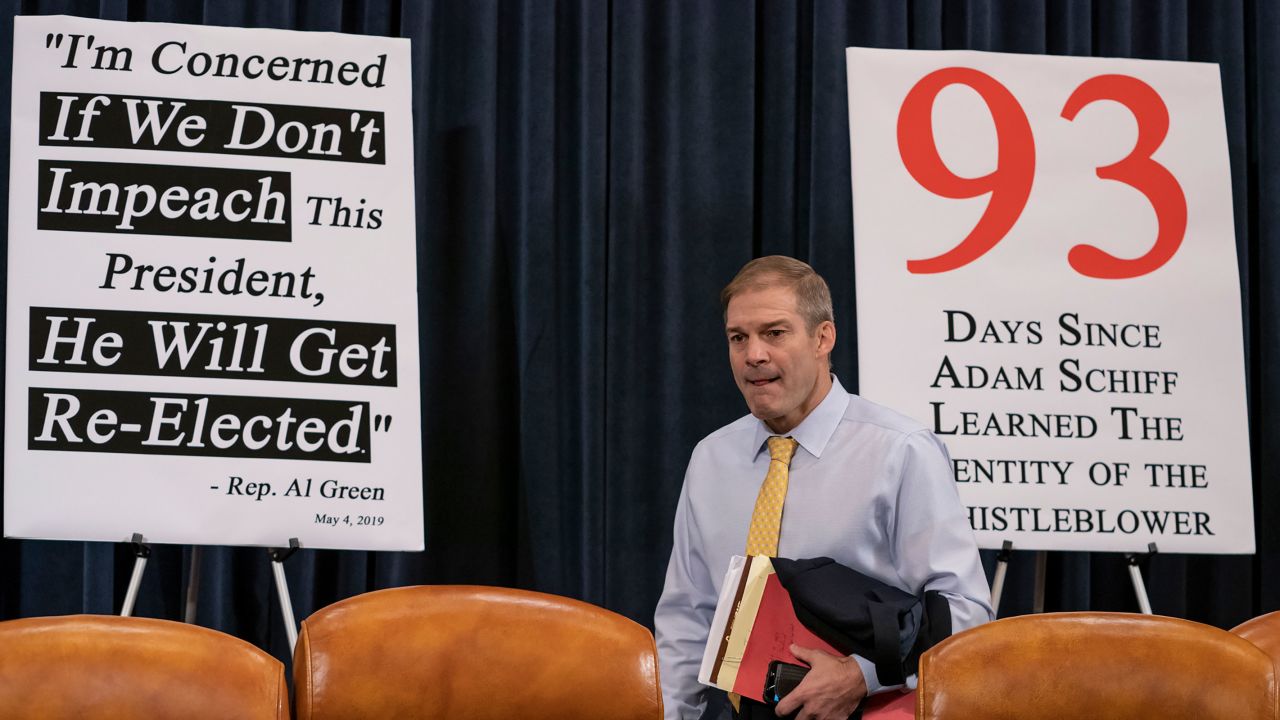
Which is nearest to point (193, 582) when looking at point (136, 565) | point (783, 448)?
point (136, 565)

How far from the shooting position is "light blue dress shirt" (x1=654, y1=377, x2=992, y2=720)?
2.21 m

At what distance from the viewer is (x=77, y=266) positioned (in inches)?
111

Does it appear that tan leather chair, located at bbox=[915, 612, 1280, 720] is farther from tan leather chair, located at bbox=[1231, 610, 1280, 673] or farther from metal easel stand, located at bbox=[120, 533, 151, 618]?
metal easel stand, located at bbox=[120, 533, 151, 618]

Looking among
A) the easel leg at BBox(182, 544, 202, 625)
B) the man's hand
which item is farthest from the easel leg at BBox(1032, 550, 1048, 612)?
the easel leg at BBox(182, 544, 202, 625)

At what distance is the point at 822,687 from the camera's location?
6.63 feet

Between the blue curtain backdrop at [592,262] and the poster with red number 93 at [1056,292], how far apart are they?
1.43 feet

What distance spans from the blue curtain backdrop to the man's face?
1.12m

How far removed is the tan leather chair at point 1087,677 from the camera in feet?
5.25

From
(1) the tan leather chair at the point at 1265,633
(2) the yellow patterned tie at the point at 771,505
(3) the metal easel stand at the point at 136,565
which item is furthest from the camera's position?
(3) the metal easel stand at the point at 136,565

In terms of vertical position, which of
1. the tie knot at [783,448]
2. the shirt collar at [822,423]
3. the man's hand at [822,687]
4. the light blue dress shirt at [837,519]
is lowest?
the man's hand at [822,687]

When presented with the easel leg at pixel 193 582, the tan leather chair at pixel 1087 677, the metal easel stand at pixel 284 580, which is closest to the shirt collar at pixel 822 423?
the tan leather chair at pixel 1087 677

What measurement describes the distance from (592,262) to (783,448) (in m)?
1.25

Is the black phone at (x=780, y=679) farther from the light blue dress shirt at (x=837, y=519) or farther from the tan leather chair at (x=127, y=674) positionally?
the tan leather chair at (x=127, y=674)

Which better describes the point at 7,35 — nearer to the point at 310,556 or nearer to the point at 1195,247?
the point at 310,556
